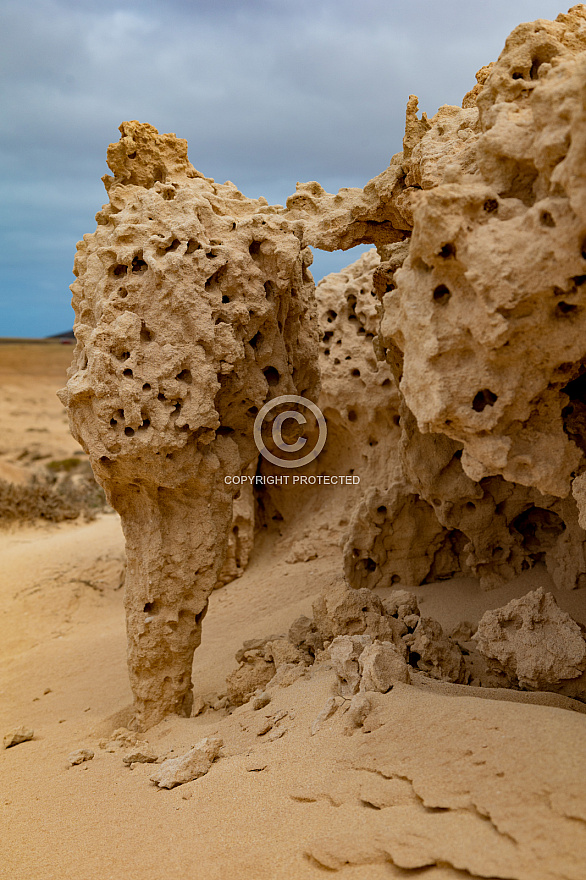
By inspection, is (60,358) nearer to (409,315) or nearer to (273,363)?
(273,363)

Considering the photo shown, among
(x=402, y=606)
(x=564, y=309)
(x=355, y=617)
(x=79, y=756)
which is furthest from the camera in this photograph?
(x=402, y=606)

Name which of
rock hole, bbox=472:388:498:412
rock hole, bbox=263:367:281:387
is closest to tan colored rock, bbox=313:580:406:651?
rock hole, bbox=263:367:281:387

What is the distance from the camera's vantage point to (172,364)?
4.73 meters

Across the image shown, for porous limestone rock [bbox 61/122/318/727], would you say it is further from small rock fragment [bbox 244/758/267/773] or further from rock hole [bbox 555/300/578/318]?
rock hole [bbox 555/300/578/318]

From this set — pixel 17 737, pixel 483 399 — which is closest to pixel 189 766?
pixel 17 737

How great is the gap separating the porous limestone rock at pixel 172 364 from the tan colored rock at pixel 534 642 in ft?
6.95

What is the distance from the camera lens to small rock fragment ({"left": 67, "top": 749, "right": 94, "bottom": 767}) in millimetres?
4773

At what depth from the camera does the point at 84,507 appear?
14031 millimetres

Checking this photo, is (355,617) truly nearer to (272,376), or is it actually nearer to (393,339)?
(272,376)

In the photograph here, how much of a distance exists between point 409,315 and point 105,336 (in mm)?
2406

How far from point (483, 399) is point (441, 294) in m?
0.54

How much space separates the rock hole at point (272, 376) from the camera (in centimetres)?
556

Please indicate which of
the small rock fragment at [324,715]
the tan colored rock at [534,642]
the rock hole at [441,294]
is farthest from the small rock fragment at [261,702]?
the rock hole at [441,294]

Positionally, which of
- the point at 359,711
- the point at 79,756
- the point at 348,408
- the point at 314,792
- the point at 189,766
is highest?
the point at 348,408
